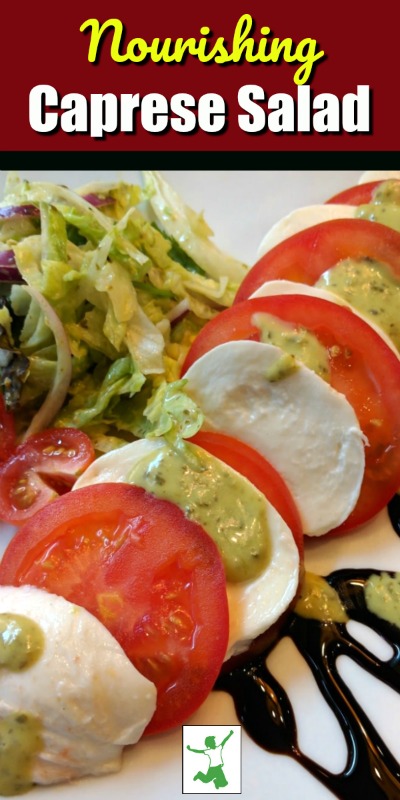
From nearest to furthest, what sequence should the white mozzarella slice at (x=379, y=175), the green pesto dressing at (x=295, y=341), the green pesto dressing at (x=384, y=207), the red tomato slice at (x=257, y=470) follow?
1. the red tomato slice at (x=257, y=470)
2. the green pesto dressing at (x=295, y=341)
3. the green pesto dressing at (x=384, y=207)
4. the white mozzarella slice at (x=379, y=175)

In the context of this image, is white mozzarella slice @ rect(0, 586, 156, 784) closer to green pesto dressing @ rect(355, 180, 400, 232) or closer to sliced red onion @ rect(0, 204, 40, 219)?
sliced red onion @ rect(0, 204, 40, 219)

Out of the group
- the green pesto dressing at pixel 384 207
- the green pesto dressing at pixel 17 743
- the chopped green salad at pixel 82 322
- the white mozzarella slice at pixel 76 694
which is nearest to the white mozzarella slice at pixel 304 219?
the green pesto dressing at pixel 384 207

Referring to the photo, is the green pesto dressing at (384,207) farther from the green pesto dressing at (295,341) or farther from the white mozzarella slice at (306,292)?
the green pesto dressing at (295,341)

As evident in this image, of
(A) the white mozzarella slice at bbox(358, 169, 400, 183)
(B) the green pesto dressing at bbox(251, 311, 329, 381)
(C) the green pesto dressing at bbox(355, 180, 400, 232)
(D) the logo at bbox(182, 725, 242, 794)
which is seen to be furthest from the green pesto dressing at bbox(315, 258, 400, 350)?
(D) the logo at bbox(182, 725, 242, 794)

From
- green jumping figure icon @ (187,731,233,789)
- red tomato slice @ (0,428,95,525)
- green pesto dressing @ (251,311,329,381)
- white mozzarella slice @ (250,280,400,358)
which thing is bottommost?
green jumping figure icon @ (187,731,233,789)

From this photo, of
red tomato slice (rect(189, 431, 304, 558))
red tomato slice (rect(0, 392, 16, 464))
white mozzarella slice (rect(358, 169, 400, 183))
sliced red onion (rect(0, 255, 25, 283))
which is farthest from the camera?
white mozzarella slice (rect(358, 169, 400, 183))

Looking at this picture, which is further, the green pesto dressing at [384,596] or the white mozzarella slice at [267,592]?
the green pesto dressing at [384,596]

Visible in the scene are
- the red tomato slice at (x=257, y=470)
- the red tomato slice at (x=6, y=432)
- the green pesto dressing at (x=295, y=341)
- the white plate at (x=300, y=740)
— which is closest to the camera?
the white plate at (x=300, y=740)

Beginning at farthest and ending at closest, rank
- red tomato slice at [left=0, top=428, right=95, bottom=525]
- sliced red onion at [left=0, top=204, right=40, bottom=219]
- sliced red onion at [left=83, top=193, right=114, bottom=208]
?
sliced red onion at [left=83, top=193, right=114, bottom=208] → sliced red onion at [left=0, top=204, right=40, bottom=219] → red tomato slice at [left=0, top=428, right=95, bottom=525]
